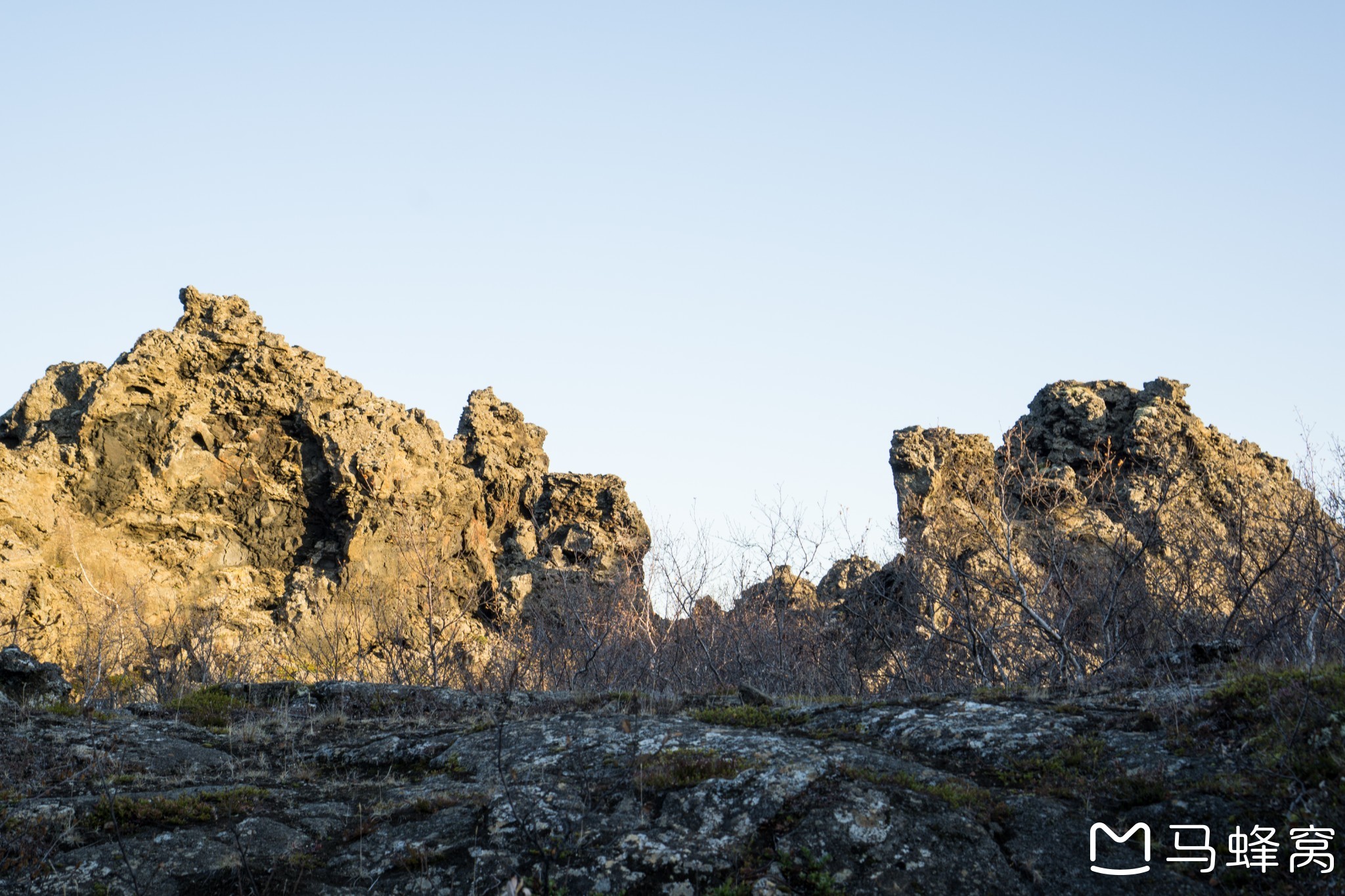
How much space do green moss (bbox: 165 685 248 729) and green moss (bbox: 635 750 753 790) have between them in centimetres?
505

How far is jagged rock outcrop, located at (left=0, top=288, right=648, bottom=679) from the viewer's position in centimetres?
2269

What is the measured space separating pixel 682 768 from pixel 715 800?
476 mm

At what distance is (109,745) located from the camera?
667 centimetres

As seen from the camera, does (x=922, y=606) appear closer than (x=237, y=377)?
Yes

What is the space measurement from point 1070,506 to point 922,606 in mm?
6954

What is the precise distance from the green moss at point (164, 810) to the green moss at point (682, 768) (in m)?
2.41

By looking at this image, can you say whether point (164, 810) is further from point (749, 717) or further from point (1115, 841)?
point (1115, 841)

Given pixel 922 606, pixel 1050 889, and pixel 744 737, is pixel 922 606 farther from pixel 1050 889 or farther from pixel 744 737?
pixel 1050 889

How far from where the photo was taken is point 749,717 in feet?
23.3

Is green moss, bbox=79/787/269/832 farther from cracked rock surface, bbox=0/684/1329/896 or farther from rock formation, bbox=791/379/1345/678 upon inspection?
rock formation, bbox=791/379/1345/678

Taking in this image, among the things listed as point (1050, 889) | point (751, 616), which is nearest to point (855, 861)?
point (1050, 889)

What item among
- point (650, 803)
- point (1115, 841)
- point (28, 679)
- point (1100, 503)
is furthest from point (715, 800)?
point (1100, 503)

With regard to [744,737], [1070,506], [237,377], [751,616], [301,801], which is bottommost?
[301,801]

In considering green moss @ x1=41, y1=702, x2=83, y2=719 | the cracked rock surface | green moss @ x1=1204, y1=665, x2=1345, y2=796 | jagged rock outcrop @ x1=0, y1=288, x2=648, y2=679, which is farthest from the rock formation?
green moss @ x1=41, y1=702, x2=83, y2=719
